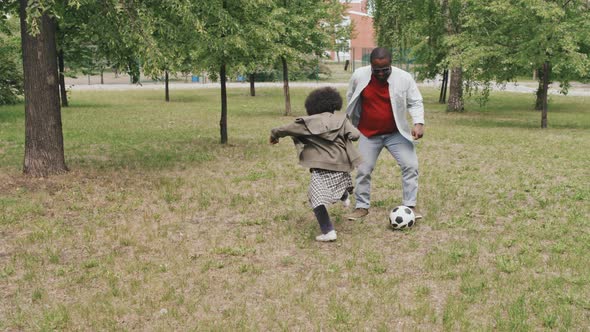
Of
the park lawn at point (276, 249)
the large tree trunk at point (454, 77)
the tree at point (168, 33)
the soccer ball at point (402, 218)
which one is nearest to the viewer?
the park lawn at point (276, 249)

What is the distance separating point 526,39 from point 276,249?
589 inches

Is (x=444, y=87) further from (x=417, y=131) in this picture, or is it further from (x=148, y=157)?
(x=417, y=131)

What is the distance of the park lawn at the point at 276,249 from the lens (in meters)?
4.36

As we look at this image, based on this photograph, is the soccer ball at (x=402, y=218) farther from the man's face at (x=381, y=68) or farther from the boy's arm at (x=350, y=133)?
the man's face at (x=381, y=68)

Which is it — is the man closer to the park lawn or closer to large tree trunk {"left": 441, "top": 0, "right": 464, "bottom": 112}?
the park lawn

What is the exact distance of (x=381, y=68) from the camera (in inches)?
255

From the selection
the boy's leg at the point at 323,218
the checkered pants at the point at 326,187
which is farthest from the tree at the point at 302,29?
the boy's leg at the point at 323,218

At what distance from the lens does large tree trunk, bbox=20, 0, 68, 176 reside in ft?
28.1

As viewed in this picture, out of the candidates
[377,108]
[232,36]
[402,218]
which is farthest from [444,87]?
[402,218]

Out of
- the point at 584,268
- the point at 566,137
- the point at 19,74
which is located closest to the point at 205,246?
the point at 584,268

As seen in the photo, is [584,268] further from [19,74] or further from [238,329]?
[19,74]

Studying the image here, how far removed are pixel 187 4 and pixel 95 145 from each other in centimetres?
587

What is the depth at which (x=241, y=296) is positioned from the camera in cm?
472

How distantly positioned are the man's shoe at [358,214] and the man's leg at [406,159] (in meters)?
0.57
